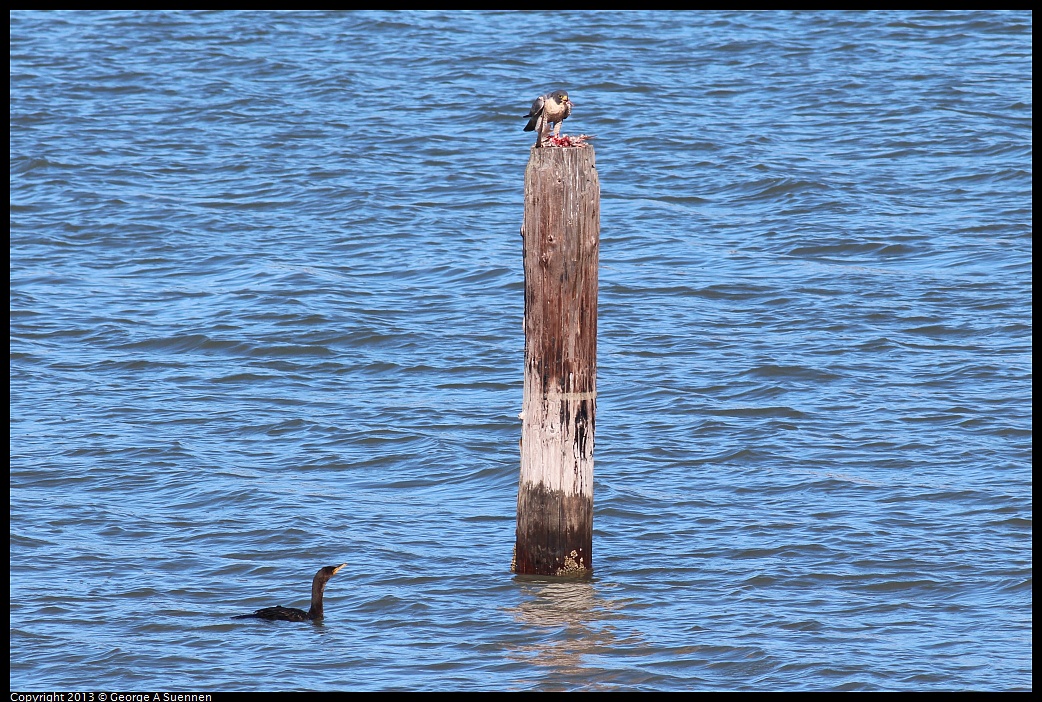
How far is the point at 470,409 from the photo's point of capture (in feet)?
45.3

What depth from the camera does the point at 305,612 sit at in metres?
8.93

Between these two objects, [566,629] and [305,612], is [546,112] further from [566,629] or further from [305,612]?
[305,612]

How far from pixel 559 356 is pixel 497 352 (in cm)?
667

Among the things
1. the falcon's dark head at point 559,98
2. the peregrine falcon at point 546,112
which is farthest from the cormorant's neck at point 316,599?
the falcon's dark head at point 559,98

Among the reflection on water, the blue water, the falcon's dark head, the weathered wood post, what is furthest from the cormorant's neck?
the falcon's dark head

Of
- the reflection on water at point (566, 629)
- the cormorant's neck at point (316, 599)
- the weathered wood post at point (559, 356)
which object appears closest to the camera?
the reflection on water at point (566, 629)

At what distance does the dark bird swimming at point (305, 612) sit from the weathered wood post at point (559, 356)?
1.29m

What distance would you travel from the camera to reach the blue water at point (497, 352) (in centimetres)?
880

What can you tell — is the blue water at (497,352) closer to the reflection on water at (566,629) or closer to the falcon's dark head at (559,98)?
the reflection on water at (566,629)

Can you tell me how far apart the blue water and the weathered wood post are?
42 centimetres

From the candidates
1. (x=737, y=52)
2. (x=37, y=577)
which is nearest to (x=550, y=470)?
(x=37, y=577)

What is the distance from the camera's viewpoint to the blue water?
28.9 feet

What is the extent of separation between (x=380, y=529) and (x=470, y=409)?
3.16m
